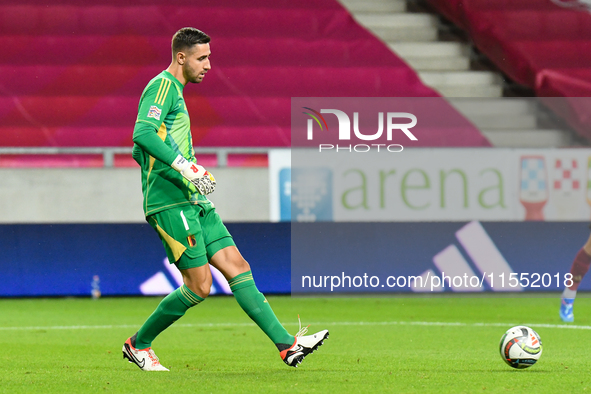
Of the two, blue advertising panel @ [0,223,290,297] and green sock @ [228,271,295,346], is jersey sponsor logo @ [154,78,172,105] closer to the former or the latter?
green sock @ [228,271,295,346]

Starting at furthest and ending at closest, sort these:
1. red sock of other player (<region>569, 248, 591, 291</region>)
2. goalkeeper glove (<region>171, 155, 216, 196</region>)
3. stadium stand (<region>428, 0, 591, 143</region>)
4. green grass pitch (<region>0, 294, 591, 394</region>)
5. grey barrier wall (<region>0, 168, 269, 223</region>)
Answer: stadium stand (<region>428, 0, 591, 143</region>)
grey barrier wall (<region>0, 168, 269, 223</region>)
red sock of other player (<region>569, 248, 591, 291</region>)
goalkeeper glove (<region>171, 155, 216, 196</region>)
green grass pitch (<region>0, 294, 591, 394</region>)

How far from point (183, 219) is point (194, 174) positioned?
31 cm

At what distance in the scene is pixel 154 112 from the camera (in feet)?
12.8

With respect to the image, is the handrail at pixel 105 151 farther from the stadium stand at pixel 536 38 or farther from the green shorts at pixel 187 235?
the green shorts at pixel 187 235

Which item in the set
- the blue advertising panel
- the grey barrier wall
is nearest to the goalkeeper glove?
the grey barrier wall

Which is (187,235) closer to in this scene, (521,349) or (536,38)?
(521,349)

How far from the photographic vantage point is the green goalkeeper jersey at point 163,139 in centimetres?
390

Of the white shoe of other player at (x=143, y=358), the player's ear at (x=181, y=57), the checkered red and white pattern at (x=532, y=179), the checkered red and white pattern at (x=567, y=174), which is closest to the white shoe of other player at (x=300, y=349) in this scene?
the white shoe of other player at (x=143, y=358)

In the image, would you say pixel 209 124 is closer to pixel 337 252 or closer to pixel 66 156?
pixel 66 156

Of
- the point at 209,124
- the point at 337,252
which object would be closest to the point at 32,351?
the point at 337,252

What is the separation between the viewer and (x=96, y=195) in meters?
10.0

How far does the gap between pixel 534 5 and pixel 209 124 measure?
6007 millimetres

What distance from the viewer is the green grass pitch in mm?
3680

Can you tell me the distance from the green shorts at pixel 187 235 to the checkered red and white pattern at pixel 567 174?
279 inches
